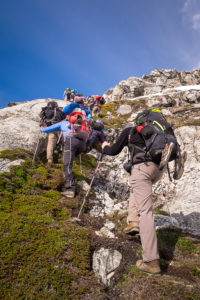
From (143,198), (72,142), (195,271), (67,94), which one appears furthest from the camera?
(67,94)

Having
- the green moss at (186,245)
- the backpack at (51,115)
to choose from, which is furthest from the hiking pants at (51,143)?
the green moss at (186,245)

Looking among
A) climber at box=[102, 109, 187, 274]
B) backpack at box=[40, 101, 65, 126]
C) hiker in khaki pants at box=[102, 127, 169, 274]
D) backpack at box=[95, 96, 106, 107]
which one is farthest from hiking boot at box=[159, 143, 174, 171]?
backpack at box=[95, 96, 106, 107]

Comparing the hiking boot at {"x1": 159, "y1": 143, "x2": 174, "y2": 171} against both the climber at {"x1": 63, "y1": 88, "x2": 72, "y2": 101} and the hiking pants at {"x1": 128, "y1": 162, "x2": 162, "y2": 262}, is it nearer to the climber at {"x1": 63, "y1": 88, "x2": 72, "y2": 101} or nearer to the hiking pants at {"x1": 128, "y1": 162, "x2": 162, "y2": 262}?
the hiking pants at {"x1": 128, "y1": 162, "x2": 162, "y2": 262}

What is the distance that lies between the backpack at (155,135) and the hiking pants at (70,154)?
3.63 metres

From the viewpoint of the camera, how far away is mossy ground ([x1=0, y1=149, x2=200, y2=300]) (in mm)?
3707

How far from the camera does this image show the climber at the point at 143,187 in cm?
439

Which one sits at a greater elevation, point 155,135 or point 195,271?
point 155,135

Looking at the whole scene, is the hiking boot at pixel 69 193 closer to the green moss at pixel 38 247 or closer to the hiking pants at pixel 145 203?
the green moss at pixel 38 247

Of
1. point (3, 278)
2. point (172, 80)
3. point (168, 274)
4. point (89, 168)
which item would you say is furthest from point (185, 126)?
point (172, 80)

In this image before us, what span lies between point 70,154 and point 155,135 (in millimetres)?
4299

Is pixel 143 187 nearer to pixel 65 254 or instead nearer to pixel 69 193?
pixel 65 254

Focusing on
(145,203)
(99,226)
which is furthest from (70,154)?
(145,203)

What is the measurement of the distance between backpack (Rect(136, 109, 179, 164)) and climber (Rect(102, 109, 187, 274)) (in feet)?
0.39

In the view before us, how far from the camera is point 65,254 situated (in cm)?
454
